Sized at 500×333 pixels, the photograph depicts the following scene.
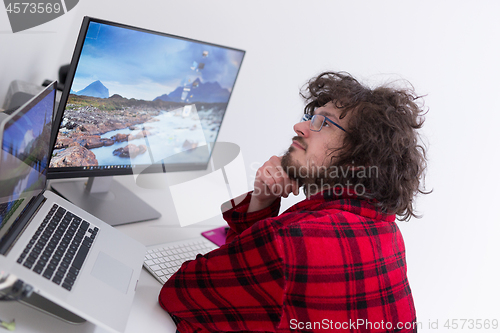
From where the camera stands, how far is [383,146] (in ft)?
3.33

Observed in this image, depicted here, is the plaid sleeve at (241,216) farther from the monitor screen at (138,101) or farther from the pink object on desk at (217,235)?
the monitor screen at (138,101)

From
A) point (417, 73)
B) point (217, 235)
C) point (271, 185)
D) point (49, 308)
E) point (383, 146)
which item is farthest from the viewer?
point (417, 73)

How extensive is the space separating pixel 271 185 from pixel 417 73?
2.76 ft

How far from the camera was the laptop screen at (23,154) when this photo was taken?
62cm

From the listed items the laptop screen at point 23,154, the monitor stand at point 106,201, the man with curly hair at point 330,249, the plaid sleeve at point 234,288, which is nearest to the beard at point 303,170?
the man with curly hair at point 330,249

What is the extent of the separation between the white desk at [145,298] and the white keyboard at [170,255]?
0.02 meters

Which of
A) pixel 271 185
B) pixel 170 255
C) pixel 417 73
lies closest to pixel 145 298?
pixel 170 255

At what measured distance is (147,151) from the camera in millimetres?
1203

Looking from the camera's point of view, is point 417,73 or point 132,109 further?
point 417,73

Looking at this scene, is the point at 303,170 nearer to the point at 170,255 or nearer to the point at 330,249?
the point at 330,249

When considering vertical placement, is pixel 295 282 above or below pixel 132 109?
below

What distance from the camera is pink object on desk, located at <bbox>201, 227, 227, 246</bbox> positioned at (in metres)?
1.27

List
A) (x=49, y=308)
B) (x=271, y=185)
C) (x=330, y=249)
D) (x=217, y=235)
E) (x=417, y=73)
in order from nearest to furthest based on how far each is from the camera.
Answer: (x=49, y=308) → (x=330, y=249) → (x=271, y=185) → (x=217, y=235) → (x=417, y=73)

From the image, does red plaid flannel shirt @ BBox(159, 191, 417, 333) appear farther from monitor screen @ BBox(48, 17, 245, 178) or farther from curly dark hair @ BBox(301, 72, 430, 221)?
monitor screen @ BBox(48, 17, 245, 178)
